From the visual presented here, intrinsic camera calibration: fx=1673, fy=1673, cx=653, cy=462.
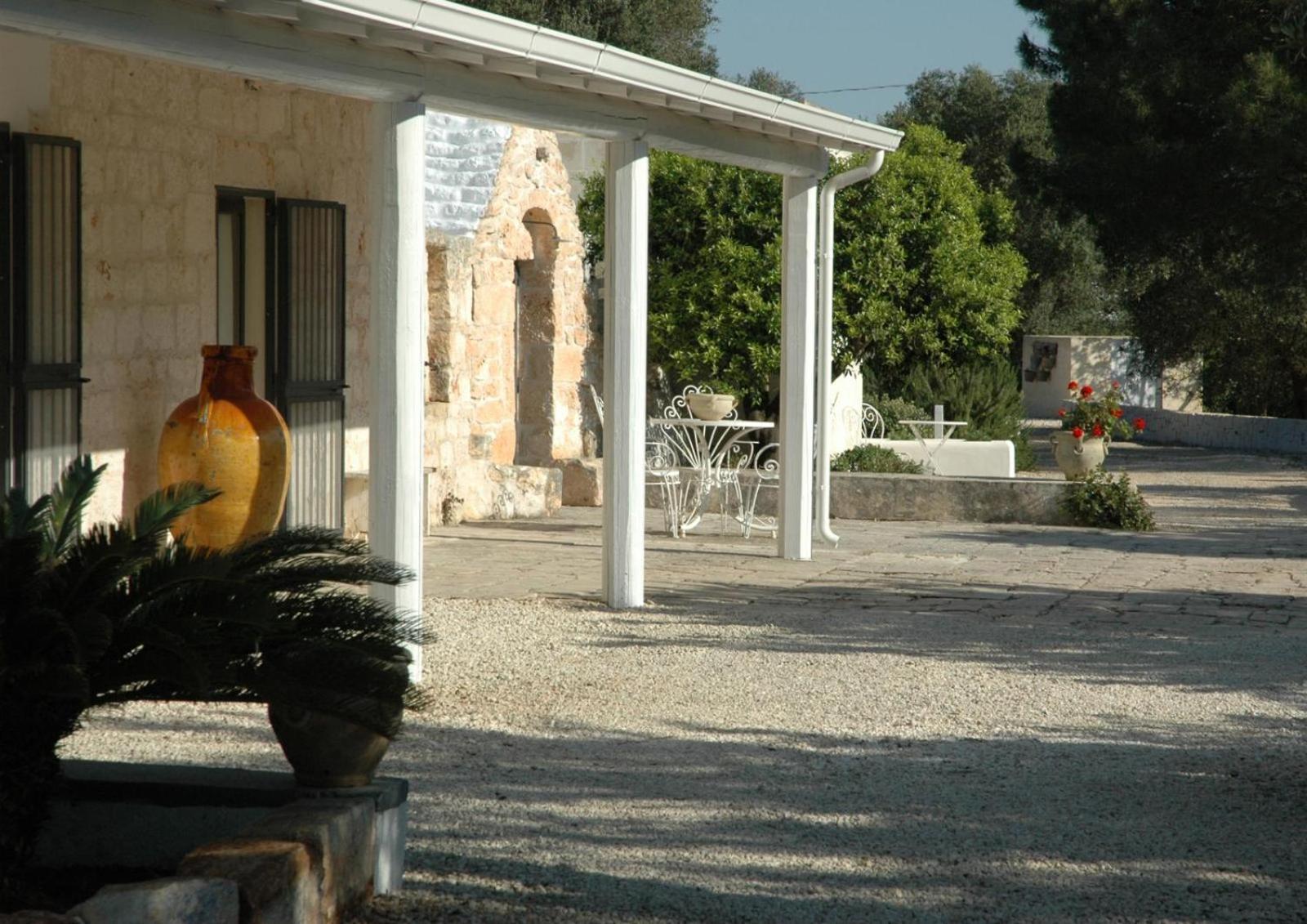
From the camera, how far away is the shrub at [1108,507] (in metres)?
13.3

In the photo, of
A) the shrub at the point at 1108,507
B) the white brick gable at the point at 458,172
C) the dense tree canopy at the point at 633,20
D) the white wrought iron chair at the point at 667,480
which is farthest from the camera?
the dense tree canopy at the point at 633,20

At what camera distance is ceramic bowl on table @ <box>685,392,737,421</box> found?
1369cm

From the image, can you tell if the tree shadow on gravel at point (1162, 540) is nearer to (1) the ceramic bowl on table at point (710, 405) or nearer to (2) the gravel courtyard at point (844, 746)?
(2) the gravel courtyard at point (844, 746)

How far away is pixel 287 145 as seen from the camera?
984 centimetres

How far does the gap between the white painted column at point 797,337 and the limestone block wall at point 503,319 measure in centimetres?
287

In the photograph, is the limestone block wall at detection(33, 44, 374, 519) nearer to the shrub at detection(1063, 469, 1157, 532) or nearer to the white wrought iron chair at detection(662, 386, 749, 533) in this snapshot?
the white wrought iron chair at detection(662, 386, 749, 533)

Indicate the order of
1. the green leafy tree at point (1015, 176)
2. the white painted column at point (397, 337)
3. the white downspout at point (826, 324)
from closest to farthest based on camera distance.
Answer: the white painted column at point (397, 337)
the white downspout at point (826, 324)
the green leafy tree at point (1015, 176)

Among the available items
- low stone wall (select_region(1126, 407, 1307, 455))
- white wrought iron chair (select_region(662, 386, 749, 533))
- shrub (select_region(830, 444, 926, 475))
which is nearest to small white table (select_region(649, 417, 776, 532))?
white wrought iron chair (select_region(662, 386, 749, 533))

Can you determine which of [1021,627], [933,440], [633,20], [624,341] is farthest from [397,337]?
[633,20]

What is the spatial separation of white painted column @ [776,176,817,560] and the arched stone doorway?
433 centimetres

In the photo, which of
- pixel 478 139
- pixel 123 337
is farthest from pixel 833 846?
pixel 478 139

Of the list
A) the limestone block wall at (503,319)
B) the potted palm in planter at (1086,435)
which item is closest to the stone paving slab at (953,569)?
the limestone block wall at (503,319)

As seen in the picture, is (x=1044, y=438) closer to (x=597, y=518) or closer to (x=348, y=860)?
(x=597, y=518)

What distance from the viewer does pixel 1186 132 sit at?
2100cm
